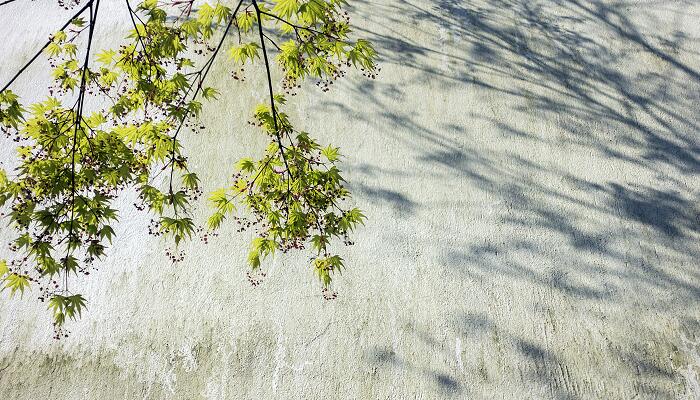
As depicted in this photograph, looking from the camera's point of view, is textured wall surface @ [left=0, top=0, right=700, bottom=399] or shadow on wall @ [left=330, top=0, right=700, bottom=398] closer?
textured wall surface @ [left=0, top=0, right=700, bottom=399]

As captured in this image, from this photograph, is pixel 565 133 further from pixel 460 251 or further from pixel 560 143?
pixel 460 251

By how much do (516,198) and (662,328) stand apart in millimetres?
1311

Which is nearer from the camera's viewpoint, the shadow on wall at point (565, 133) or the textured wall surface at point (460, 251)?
the textured wall surface at point (460, 251)

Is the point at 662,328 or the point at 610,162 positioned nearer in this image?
the point at 662,328

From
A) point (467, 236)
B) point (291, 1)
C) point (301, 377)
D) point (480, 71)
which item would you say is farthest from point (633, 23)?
point (301, 377)

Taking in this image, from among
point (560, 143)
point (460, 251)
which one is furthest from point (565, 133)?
point (460, 251)

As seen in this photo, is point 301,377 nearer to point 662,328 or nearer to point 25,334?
point 25,334

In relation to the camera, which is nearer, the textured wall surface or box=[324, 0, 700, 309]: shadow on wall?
the textured wall surface

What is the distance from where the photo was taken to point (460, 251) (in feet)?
13.2

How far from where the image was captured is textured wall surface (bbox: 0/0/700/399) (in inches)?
142

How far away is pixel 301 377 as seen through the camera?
3.57 meters

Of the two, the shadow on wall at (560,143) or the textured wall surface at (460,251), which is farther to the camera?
the shadow on wall at (560,143)

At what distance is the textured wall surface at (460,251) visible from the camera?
3.60m

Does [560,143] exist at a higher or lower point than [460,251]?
higher
